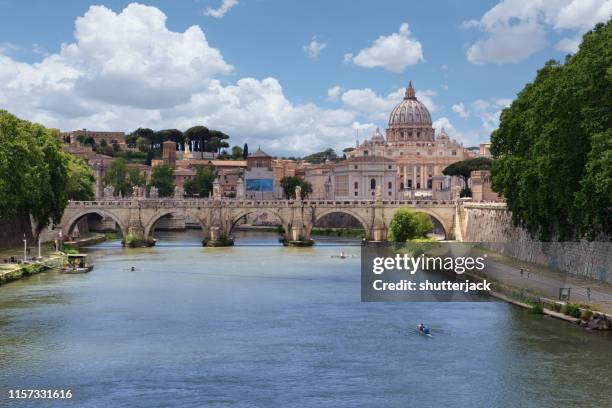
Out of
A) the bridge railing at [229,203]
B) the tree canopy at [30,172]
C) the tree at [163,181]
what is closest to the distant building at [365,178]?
the tree at [163,181]

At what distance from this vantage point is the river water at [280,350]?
94.6 ft

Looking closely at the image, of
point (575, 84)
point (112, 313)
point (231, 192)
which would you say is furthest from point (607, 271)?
point (231, 192)

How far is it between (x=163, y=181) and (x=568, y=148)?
103 meters

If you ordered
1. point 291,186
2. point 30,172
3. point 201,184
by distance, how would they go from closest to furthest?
point 30,172
point 291,186
point 201,184

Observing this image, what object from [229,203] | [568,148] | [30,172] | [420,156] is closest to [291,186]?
[420,156]

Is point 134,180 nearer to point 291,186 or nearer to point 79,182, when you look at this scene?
point 291,186

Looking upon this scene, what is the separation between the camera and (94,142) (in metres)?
193

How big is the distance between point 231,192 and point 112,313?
11806 cm

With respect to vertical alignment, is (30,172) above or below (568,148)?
above

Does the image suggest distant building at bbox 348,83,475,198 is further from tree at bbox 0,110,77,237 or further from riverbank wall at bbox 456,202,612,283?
tree at bbox 0,110,77,237

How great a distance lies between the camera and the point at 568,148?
147 ft

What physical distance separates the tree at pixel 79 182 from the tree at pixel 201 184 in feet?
156

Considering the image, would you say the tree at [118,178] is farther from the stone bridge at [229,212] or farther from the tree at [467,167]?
the tree at [467,167]

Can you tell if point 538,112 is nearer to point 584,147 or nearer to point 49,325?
point 584,147
